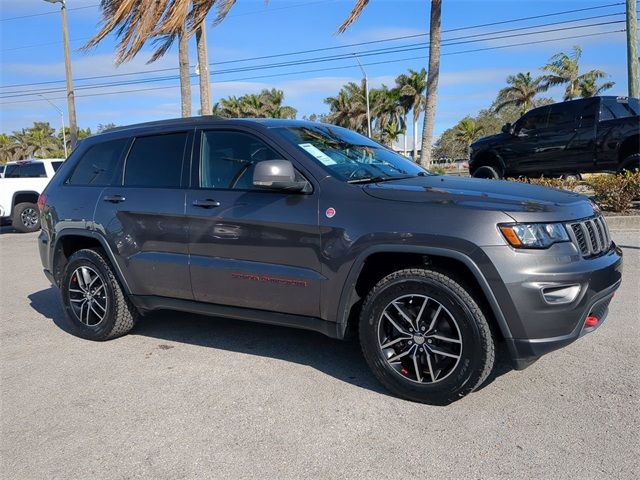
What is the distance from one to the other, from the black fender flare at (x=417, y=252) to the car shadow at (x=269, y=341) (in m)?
0.48

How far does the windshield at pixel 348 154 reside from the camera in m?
3.96

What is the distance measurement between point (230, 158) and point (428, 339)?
2.00 meters

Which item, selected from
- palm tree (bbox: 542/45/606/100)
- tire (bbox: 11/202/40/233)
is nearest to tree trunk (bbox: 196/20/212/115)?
tire (bbox: 11/202/40/233)

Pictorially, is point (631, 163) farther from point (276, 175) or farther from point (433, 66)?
point (276, 175)

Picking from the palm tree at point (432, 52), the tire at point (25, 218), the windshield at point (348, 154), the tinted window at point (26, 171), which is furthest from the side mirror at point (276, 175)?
the tinted window at point (26, 171)

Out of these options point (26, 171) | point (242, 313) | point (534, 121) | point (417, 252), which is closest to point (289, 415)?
point (242, 313)

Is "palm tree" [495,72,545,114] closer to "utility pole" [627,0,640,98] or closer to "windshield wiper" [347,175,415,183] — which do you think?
"utility pole" [627,0,640,98]

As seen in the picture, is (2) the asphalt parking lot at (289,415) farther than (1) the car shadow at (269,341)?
No

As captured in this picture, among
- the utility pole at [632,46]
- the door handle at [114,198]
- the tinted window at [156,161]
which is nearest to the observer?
the tinted window at [156,161]

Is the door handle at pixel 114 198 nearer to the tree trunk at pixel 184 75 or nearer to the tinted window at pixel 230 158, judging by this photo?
the tinted window at pixel 230 158

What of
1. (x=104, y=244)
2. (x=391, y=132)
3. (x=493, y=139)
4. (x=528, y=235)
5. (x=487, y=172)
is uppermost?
(x=391, y=132)

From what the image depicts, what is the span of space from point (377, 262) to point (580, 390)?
4.99 ft

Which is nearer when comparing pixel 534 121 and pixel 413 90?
pixel 534 121

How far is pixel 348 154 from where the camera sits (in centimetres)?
428
